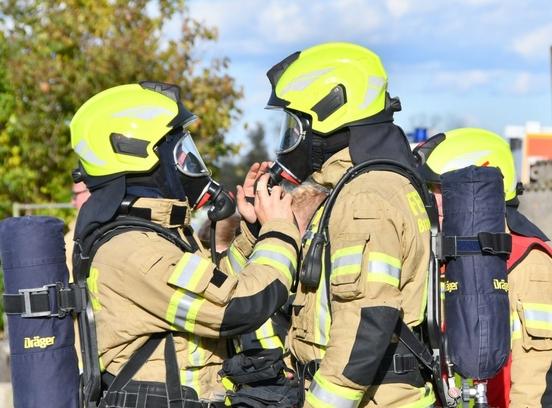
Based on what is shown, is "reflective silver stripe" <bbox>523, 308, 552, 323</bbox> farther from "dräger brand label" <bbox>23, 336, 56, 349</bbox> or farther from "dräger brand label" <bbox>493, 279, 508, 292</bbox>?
"dräger brand label" <bbox>23, 336, 56, 349</bbox>

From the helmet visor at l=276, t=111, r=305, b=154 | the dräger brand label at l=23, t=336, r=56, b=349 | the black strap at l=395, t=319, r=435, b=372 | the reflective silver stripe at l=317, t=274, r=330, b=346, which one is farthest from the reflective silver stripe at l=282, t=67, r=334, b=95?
the dräger brand label at l=23, t=336, r=56, b=349

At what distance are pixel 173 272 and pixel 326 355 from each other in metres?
0.70

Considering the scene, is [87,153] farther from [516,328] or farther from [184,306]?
[516,328]

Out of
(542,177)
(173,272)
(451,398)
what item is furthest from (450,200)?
(542,177)

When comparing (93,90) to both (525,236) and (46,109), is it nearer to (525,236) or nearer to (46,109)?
(46,109)

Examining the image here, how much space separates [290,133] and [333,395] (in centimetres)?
111

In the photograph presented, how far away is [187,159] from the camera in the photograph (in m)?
3.86

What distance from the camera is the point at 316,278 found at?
10.6ft

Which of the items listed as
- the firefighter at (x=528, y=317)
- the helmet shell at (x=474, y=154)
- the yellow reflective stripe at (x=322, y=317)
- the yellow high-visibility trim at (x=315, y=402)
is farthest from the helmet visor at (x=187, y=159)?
the firefighter at (x=528, y=317)

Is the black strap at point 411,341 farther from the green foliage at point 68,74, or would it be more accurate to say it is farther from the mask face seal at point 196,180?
the green foliage at point 68,74

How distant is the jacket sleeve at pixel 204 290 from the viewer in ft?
11.1

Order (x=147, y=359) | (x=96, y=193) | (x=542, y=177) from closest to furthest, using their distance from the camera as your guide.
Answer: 1. (x=147, y=359)
2. (x=96, y=193)
3. (x=542, y=177)

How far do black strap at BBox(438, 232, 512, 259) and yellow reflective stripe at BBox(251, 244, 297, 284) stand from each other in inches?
24.2

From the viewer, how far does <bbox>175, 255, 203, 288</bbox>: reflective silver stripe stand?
11.0 feet
